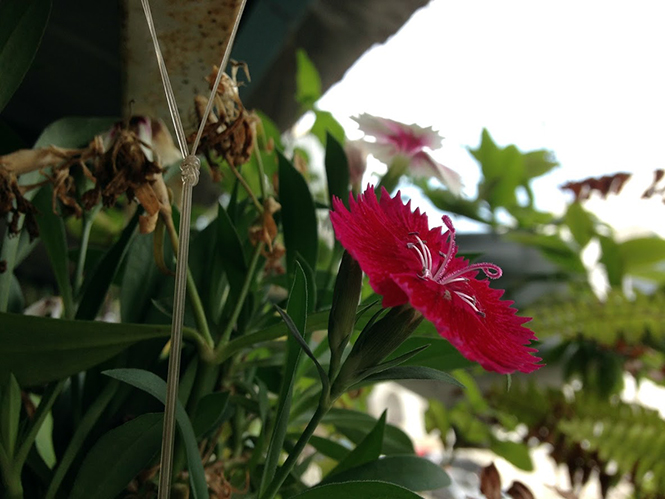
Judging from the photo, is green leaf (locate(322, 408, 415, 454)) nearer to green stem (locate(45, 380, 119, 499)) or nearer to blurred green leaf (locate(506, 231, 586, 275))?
green stem (locate(45, 380, 119, 499))

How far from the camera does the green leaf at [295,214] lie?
51cm

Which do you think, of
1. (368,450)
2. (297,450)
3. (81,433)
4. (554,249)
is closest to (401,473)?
(368,450)

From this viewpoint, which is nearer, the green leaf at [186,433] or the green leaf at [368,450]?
the green leaf at [186,433]

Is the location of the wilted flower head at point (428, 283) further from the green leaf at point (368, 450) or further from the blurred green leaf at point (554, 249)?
the blurred green leaf at point (554, 249)

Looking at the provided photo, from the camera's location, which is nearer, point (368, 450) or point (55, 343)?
point (55, 343)

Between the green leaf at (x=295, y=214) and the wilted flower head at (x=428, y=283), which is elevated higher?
the wilted flower head at (x=428, y=283)

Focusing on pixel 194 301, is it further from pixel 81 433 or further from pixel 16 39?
pixel 16 39

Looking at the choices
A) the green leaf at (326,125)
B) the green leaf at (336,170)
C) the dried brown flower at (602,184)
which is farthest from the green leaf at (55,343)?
the dried brown flower at (602,184)

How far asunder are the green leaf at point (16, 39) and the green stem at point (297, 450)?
338 millimetres

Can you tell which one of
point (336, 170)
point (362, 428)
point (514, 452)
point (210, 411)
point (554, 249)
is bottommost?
point (514, 452)

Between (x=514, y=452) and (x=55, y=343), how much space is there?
993 millimetres

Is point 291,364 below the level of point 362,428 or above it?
above

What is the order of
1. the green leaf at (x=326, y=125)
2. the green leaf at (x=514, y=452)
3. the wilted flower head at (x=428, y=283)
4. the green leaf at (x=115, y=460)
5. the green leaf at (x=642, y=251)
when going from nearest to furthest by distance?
the wilted flower head at (x=428, y=283), the green leaf at (x=115, y=460), the green leaf at (x=326, y=125), the green leaf at (x=514, y=452), the green leaf at (x=642, y=251)

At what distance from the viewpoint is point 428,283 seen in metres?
0.28
